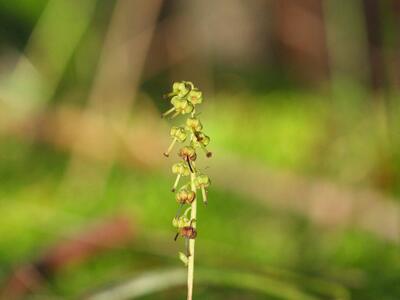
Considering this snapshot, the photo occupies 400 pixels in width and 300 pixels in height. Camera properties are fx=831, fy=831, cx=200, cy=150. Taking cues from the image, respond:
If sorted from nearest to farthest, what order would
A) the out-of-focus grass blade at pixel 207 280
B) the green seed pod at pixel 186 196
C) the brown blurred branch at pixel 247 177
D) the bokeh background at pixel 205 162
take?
1. the green seed pod at pixel 186 196
2. the out-of-focus grass blade at pixel 207 280
3. the bokeh background at pixel 205 162
4. the brown blurred branch at pixel 247 177

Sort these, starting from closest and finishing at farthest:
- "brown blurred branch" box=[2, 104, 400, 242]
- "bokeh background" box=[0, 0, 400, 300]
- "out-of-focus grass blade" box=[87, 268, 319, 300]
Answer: "out-of-focus grass blade" box=[87, 268, 319, 300], "bokeh background" box=[0, 0, 400, 300], "brown blurred branch" box=[2, 104, 400, 242]

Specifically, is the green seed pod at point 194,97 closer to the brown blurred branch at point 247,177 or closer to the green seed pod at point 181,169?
the green seed pod at point 181,169

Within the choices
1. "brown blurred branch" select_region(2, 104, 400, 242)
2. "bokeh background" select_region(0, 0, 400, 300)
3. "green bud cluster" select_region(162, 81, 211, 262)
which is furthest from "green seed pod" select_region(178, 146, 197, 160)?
"brown blurred branch" select_region(2, 104, 400, 242)

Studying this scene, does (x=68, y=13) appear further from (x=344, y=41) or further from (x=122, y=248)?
(x=122, y=248)

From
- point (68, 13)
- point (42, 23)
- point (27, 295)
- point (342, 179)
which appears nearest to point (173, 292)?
point (27, 295)

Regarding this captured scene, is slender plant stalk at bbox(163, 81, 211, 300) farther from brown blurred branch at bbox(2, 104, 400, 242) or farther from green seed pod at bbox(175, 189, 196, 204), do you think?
brown blurred branch at bbox(2, 104, 400, 242)

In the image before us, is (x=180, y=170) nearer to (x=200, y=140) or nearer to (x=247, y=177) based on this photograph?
(x=200, y=140)

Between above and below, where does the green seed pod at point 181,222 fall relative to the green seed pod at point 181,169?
below

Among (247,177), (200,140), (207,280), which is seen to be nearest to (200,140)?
(200,140)

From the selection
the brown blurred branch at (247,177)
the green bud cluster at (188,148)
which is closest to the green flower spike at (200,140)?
the green bud cluster at (188,148)
